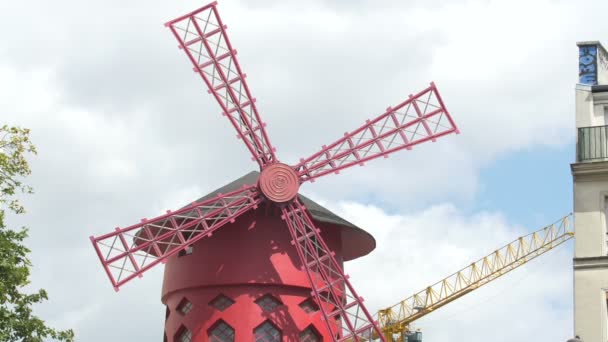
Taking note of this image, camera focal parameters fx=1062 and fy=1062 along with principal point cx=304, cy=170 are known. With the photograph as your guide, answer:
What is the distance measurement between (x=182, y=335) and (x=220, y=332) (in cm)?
100

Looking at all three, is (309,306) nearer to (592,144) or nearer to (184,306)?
(184,306)

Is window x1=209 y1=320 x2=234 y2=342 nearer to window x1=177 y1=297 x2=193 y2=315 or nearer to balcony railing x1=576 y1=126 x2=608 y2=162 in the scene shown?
window x1=177 y1=297 x2=193 y2=315

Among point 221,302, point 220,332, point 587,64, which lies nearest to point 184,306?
point 221,302

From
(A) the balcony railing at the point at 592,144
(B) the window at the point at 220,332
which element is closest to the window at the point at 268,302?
(B) the window at the point at 220,332

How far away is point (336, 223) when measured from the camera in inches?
800

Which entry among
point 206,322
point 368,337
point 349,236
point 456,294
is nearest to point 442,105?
point 349,236

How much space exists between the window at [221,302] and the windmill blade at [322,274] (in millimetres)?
1548

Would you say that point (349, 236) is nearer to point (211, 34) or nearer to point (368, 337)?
point (368, 337)

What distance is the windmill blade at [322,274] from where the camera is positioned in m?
19.5

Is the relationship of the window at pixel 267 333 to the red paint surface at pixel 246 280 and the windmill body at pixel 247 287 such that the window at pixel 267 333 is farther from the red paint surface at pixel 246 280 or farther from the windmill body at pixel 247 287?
the red paint surface at pixel 246 280

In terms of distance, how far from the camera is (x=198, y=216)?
19.7m

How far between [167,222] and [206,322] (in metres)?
2.16

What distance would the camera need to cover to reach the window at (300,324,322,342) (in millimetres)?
19764

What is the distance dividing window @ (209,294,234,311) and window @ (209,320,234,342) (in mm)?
265
